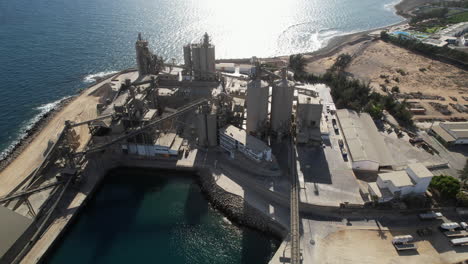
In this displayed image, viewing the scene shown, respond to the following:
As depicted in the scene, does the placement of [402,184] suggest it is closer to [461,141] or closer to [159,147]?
[461,141]

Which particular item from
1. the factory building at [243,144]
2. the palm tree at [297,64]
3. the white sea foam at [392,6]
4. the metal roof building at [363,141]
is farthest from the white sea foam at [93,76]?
the white sea foam at [392,6]

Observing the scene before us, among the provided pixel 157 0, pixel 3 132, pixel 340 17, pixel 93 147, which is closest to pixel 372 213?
pixel 93 147

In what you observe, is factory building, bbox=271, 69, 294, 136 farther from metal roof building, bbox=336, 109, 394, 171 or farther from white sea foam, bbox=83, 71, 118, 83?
white sea foam, bbox=83, 71, 118, 83

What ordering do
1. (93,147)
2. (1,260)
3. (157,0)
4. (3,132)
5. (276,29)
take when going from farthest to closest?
(157,0) → (276,29) → (3,132) → (93,147) → (1,260)

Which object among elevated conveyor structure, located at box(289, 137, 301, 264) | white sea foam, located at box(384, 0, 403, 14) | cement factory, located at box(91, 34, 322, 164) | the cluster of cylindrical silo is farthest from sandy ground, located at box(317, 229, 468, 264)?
white sea foam, located at box(384, 0, 403, 14)

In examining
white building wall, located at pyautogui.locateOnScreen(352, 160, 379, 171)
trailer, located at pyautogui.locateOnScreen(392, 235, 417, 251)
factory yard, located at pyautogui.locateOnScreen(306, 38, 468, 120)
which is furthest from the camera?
factory yard, located at pyautogui.locateOnScreen(306, 38, 468, 120)

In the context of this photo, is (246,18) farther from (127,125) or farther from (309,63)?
(127,125)
